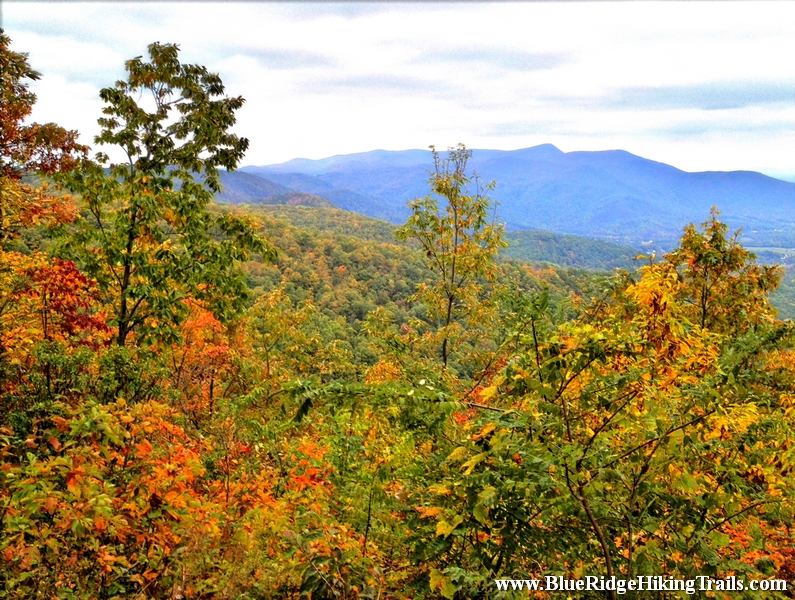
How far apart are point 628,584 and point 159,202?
9.49m

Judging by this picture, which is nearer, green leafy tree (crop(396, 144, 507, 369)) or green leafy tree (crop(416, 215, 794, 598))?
green leafy tree (crop(416, 215, 794, 598))

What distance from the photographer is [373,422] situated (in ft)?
14.4

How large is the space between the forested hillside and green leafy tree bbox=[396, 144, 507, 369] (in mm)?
58

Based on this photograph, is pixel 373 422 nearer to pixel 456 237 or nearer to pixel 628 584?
pixel 628 584

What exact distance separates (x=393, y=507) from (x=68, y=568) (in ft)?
8.61

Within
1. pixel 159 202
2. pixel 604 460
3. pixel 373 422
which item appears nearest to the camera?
pixel 604 460

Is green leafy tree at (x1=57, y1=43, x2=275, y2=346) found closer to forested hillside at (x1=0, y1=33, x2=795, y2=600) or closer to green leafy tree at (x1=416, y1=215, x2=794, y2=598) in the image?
forested hillside at (x1=0, y1=33, x2=795, y2=600)

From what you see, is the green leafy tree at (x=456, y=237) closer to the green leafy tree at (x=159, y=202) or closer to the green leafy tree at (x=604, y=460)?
the green leafy tree at (x=159, y=202)

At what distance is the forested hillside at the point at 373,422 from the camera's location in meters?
3.22

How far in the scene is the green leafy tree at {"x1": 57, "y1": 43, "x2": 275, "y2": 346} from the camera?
937 centimetres

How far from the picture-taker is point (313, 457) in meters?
6.43

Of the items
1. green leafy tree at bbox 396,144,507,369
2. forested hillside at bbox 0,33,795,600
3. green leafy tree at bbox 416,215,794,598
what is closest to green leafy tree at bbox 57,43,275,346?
forested hillside at bbox 0,33,795,600

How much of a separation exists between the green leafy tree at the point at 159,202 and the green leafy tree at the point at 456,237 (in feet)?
13.4

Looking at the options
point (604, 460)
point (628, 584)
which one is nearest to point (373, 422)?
point (604, 460)
